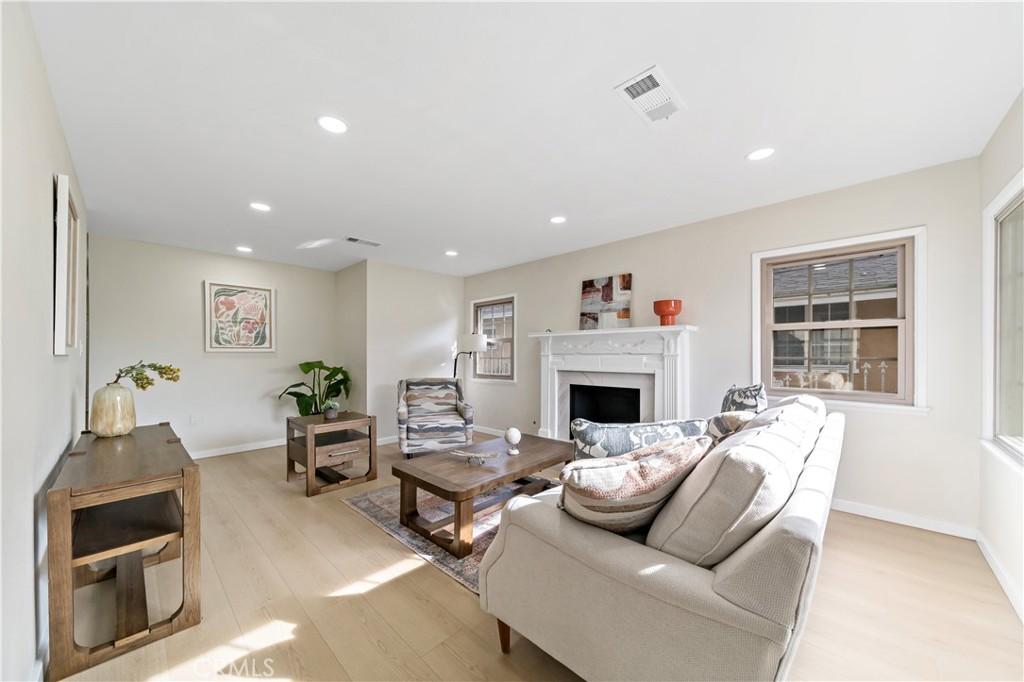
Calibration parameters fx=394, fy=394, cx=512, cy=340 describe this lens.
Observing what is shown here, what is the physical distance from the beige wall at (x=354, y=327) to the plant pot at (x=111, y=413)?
2.52 metres

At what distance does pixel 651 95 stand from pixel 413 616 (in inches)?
104

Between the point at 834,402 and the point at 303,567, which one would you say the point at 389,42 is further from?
the point at 834,402

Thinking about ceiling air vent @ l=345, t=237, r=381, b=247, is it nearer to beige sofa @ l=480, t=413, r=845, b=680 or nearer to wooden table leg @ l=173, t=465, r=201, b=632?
wooden table leg @ l=173, t=465, r=201, b=632

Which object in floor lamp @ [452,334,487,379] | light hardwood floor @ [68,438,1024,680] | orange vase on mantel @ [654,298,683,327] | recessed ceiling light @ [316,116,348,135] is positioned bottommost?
light hardwood floor @ [68,438,1024,680]

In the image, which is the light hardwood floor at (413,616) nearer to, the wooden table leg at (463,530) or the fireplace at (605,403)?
the wooden table leg at (463,530)

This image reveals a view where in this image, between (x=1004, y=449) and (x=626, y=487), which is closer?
(x=626, y=487)

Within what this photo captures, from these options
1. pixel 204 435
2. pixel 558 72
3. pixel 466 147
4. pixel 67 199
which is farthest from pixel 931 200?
pixel 204 435

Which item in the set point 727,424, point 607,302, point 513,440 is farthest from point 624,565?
point 607,302

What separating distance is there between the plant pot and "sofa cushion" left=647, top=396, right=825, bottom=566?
9.90 feet

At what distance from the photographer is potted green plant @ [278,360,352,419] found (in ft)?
15.7

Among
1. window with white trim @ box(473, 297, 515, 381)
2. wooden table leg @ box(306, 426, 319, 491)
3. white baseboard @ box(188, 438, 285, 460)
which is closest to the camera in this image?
wooden table leg @ box(306, 426, 319, 491)

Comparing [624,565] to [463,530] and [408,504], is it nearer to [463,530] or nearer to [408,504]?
[463,530]

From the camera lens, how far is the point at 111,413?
2350 mm

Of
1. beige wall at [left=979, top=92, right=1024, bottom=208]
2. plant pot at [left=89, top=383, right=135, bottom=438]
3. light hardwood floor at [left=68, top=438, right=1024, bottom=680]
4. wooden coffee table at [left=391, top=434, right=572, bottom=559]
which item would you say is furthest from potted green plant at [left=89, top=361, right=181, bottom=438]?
beige wall at [left=979, top=92, right=1024, bottom=208]
